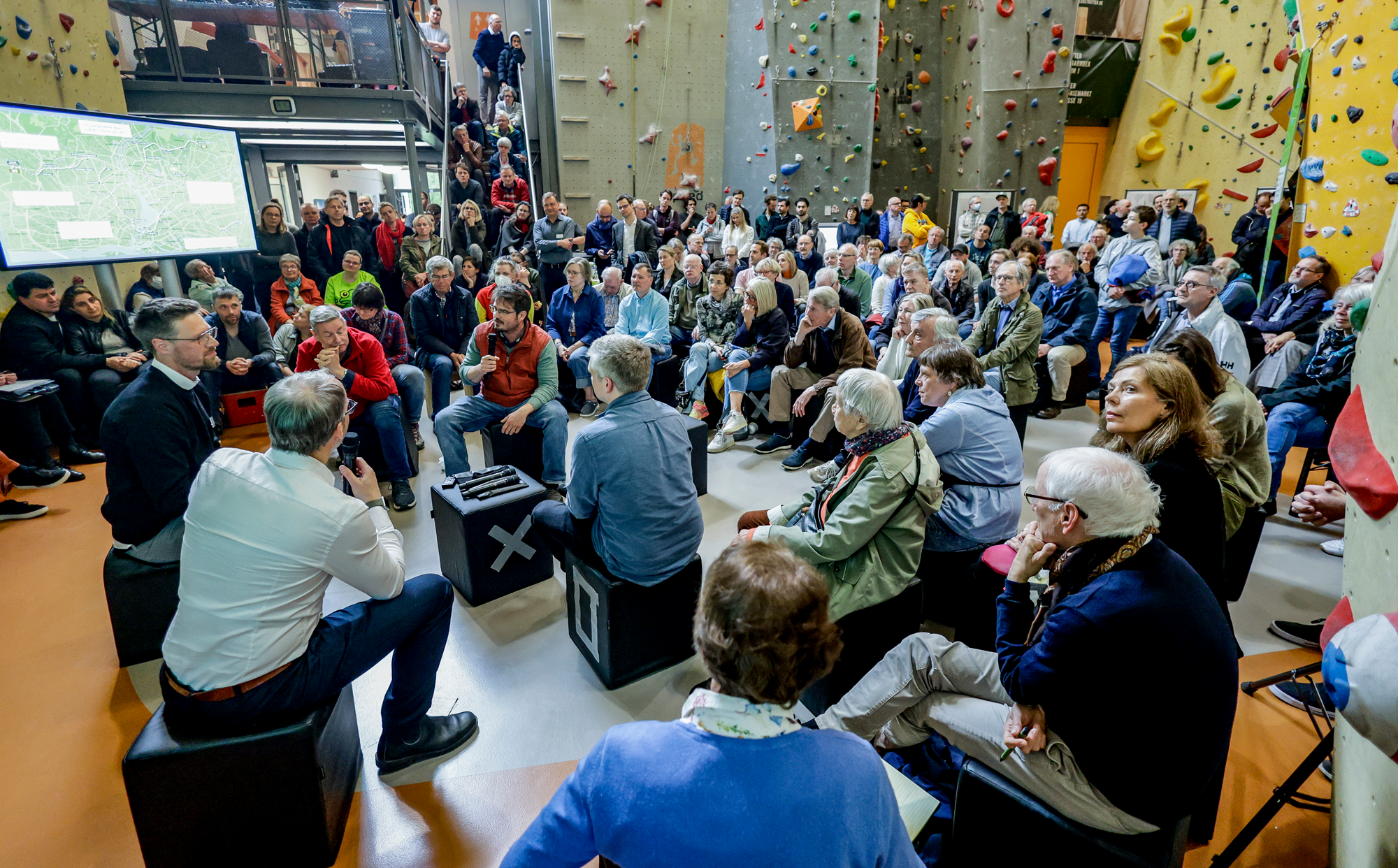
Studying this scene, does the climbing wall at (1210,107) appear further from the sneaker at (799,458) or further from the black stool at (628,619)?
the black stool at (628,619)

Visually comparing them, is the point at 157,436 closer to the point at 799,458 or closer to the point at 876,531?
the point at 876,531

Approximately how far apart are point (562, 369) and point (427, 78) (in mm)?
5796

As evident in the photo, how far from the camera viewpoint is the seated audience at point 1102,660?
4.37ft

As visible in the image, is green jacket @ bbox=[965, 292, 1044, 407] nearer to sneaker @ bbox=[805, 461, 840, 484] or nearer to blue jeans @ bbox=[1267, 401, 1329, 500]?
blue jeans @ bbox=[1267, 401, 1329, 500]

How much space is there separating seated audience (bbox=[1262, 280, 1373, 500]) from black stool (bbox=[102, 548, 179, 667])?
515cm

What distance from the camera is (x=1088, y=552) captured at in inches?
58.7

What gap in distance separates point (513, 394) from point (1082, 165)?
1183 cm

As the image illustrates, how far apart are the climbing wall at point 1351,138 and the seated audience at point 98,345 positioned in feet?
26.8

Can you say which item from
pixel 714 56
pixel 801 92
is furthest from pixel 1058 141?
pixel 714 56

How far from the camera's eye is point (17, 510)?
12.7 ft

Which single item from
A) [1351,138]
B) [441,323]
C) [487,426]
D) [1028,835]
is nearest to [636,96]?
[441,323]

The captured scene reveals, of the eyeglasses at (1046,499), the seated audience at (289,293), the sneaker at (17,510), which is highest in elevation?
the seated audience at (289,293)

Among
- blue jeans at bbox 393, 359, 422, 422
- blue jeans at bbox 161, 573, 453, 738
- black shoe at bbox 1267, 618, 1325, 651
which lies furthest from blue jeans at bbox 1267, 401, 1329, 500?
blue jeans at bbox 393, 359, 422, 422

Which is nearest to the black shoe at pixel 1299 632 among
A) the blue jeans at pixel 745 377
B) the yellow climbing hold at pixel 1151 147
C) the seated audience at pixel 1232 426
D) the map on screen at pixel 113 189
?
the seated audience at pixel 1232 426
